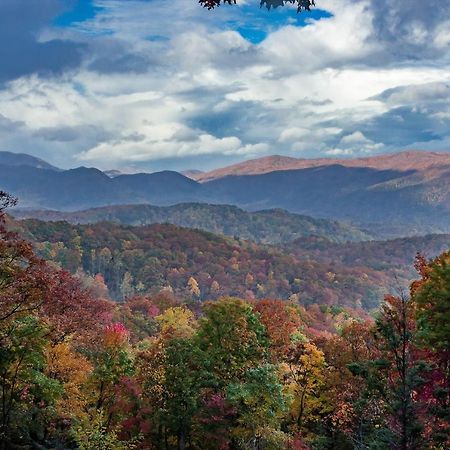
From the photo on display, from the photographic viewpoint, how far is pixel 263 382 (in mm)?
44531

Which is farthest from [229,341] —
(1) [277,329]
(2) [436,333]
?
(2) [436,333]

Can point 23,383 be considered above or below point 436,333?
below

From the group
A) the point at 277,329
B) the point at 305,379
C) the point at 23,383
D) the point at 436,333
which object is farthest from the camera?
the point at 277,329

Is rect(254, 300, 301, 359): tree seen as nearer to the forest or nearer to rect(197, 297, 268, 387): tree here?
the forest

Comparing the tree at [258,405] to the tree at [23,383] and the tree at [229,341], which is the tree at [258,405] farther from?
the tree at [23,383]

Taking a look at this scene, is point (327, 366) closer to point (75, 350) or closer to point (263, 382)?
point (263, 382)

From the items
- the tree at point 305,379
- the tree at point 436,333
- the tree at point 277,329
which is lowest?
the tree at point 305,379

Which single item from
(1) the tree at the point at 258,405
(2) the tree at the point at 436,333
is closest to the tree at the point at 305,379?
(1) the tree at the point at 258,405

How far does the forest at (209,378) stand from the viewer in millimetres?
28219

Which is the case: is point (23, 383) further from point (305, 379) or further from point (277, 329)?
point (277, 329)

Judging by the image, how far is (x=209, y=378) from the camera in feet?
157

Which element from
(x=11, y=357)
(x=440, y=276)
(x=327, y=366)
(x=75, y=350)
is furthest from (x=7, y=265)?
(x=327, y=366)

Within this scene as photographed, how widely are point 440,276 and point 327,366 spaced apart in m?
23.7

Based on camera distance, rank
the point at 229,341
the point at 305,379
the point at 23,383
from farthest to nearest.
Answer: the point at 305,379 → the point at 229,341 → the point at 23,383
